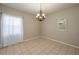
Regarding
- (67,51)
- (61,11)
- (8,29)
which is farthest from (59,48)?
(8,29)

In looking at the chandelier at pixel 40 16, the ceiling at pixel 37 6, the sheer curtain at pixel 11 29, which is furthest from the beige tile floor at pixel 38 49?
the ceiling at pixel 37 6

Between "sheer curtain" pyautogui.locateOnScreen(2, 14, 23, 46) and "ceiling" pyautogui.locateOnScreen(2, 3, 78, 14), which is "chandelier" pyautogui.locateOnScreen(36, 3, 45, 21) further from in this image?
"sheer curtain" pyautogui.locateOnScreen(2, 14, 23, 46)

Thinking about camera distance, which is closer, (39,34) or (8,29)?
(8,29)

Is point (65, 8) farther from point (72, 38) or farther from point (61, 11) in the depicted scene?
point (72, 38)

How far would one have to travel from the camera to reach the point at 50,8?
8.32ft

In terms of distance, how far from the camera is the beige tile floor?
96.6 inches

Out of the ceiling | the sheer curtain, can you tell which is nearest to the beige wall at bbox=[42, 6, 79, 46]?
the ceiling

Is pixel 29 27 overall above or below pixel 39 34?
above

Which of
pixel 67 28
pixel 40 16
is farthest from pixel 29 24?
pixel 67 28

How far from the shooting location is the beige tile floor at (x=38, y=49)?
245 centimetres

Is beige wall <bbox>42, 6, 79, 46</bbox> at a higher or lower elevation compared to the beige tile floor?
higher

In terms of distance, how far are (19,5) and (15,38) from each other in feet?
2.70

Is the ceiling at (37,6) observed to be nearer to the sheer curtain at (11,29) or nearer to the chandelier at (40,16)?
the chandelier at (40,16)

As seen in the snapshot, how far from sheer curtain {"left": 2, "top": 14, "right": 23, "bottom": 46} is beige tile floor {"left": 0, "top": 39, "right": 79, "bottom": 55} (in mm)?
147
